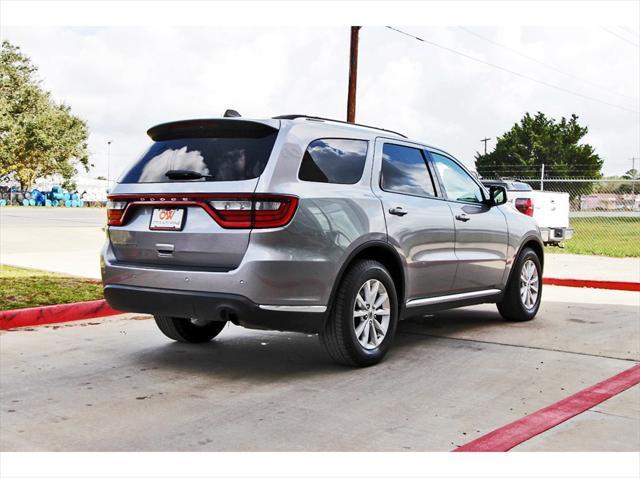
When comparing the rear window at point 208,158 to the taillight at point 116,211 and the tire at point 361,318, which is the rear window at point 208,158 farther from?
the tire at point 361,318

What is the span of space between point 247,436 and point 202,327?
9.26 ft

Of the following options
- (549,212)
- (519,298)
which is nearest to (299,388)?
(519,298)

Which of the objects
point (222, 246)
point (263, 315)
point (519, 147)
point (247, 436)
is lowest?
point (247, 436)

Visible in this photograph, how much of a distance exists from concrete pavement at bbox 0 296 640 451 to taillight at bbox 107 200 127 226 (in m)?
1.13

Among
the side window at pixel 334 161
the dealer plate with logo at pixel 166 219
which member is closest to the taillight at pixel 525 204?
the side window at pixel 334 161

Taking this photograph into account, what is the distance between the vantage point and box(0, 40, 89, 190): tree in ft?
195

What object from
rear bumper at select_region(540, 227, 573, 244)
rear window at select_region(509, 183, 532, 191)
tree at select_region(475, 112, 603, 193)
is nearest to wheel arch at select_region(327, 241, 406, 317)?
rear bumper at select_region(540, 227, 573, 244)

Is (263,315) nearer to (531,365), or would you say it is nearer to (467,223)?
(531,365)

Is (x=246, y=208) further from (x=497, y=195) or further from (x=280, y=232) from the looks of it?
(x=497, y=195)

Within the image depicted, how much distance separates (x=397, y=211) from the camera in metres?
6.20

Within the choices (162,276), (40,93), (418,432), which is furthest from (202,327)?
(40,93)

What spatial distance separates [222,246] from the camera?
5.24m

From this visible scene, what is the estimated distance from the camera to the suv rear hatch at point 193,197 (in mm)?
5230

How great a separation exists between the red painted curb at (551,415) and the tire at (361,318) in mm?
1532
